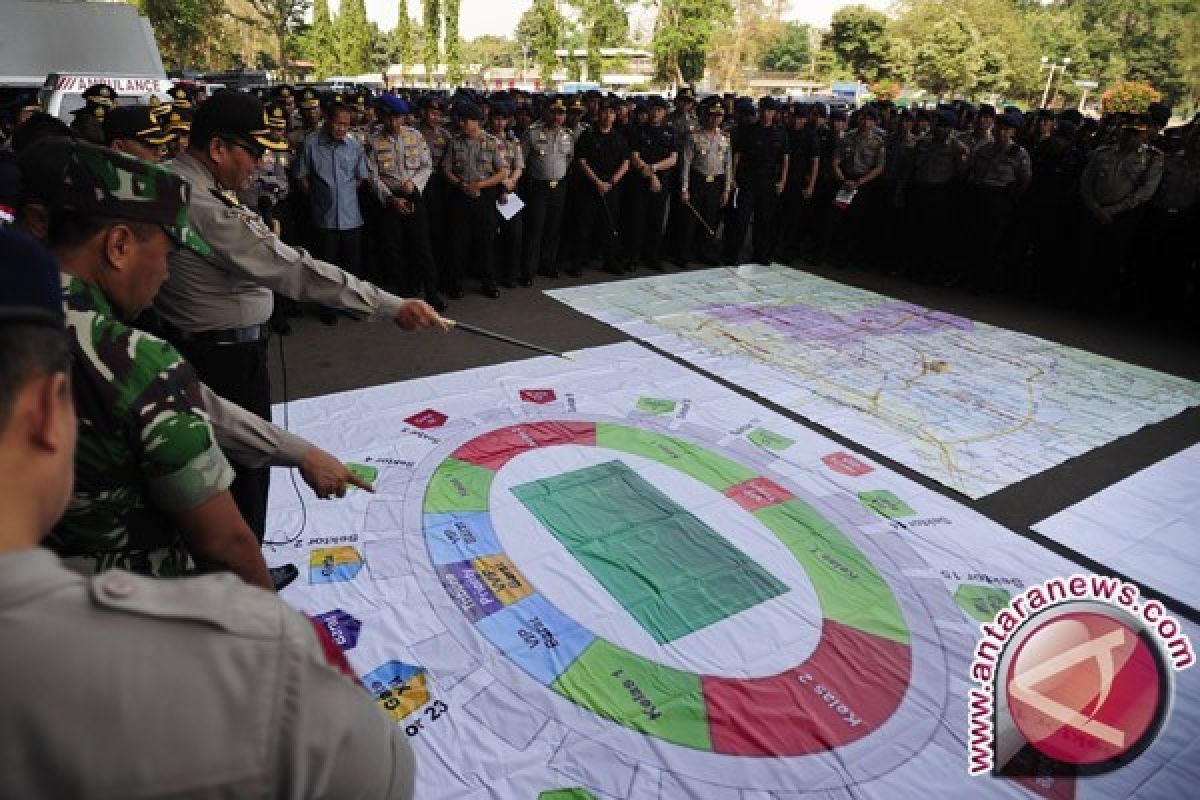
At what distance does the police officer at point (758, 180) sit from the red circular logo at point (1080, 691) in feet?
20.2

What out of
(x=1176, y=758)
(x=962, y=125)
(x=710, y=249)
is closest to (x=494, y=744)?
(x=1176, y=758)

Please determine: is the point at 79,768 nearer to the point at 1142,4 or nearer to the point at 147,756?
the point at 147,756

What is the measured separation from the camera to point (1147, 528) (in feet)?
11.3

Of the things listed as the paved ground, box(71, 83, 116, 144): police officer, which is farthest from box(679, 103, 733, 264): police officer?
box(71, 83, 116, 144): police officer

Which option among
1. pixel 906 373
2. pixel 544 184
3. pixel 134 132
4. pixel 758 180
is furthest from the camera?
pixel 758 180

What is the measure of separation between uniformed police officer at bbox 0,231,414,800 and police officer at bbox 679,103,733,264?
24.4 feet

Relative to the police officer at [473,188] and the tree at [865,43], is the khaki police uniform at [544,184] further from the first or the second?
the tree at [865,43]

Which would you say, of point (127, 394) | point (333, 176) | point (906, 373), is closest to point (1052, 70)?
point (906, 373)

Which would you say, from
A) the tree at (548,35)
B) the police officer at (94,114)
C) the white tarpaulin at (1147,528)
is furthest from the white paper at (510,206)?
the tree at (548,35)

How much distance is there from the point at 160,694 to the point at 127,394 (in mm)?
694

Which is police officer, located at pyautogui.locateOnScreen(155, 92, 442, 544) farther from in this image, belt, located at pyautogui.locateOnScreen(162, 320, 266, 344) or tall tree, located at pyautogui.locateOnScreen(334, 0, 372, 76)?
tall tree, located at pyautogui.locateOnScreen(334, 0, 372, 76)

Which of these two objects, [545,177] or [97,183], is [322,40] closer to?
[545,177]

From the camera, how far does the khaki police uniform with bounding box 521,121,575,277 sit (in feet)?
22.0

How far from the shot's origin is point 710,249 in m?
8.21
